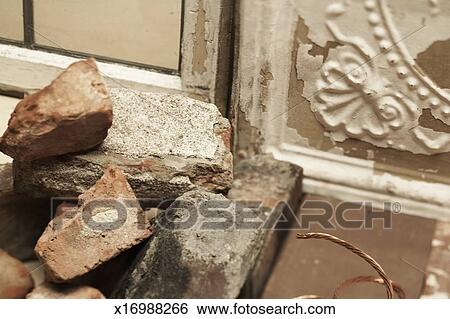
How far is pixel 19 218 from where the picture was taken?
1396mm

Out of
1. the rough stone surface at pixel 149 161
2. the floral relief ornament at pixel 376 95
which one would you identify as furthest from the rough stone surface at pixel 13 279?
the floral relief ornament at pixel 376 95

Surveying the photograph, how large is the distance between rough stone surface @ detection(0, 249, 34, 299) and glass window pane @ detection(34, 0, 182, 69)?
442 millimetres

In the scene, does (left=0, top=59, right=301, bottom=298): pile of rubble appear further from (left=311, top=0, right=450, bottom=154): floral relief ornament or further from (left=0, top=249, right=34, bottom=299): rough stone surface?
(left=311, top=0, right=450, bottom=154): floral relief ornament

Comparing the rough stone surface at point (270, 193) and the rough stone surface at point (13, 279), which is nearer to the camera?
the rough stone surface at point (13, 279)

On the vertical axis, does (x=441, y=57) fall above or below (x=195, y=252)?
above

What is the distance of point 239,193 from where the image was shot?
1464 mm

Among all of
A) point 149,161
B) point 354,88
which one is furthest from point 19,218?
point 354,88

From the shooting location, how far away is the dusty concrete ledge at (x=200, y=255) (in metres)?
1.13

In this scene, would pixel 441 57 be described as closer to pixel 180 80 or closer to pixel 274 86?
pixel 274 86

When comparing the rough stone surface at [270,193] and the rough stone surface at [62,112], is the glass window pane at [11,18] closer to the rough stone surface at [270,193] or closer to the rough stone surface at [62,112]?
the rough stone surface at [62,112]

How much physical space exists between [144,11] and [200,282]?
23.1 inches

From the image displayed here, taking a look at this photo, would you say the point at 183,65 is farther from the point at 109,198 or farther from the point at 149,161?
the point at 109,198

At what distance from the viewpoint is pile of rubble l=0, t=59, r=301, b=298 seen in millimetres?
1173

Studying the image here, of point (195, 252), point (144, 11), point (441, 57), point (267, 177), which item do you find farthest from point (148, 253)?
point (441, 57)
